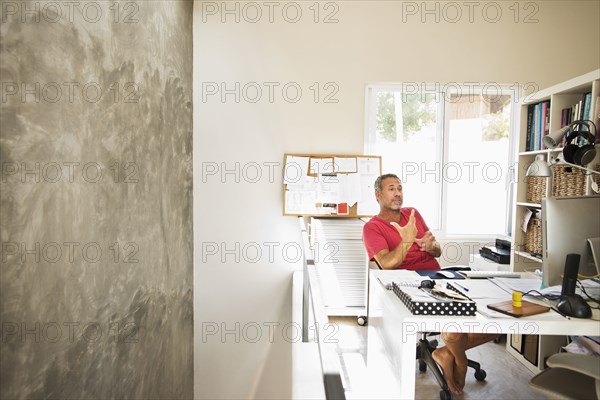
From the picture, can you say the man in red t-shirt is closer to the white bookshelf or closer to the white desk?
the white bookshelf

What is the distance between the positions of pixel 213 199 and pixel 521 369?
9.42 ft

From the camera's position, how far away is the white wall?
12.4ft

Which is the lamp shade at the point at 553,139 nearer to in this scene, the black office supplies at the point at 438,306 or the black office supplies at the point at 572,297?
the black office supplies at the point at 572,297

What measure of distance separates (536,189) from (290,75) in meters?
2.31

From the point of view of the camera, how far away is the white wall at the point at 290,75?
149 inches

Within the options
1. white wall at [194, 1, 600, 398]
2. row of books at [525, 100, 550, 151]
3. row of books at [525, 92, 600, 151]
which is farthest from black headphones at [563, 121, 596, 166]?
white wall at [194, 1, 600, 398]

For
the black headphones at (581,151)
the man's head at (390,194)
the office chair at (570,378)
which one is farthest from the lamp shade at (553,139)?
the office chair at (570,378)

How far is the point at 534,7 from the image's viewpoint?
12.6 ft

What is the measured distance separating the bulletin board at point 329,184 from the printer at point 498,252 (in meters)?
1.06

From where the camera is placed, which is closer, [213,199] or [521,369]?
[521,369]

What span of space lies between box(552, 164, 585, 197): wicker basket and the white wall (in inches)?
48.3

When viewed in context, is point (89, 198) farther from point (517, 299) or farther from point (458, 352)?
point (458, 352)

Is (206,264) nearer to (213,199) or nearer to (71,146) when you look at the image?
(213,199)

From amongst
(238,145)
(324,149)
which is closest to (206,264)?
(238,145)
